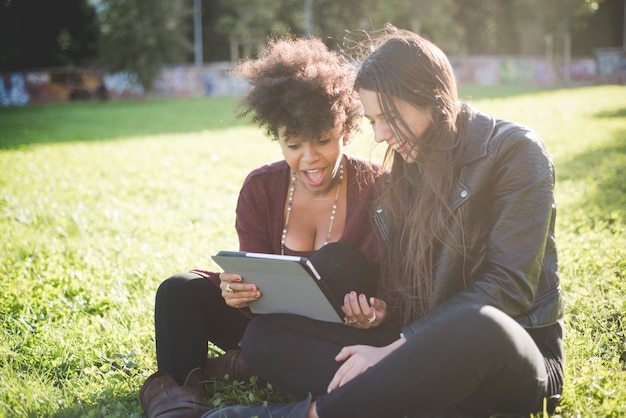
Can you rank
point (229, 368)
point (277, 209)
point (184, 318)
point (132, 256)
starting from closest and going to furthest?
point (184, 318), point (229, 368), point (277, 209), point (132, 256)

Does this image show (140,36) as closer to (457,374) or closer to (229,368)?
(229,368)

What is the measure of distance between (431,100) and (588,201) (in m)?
4.40

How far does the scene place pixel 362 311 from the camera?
9.01ft

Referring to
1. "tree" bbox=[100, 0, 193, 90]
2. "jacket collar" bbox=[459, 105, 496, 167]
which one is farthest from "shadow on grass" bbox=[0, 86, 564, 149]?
"tree" bbox=[100, 0, 193, 90]

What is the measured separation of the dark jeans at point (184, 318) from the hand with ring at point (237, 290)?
168 mm

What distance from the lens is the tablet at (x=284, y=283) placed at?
100 inches

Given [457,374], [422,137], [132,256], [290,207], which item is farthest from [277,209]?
[132,256]

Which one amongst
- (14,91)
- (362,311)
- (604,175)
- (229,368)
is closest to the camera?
(362,311)

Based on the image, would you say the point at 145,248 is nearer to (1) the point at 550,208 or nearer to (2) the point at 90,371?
(2) the point at 90,371

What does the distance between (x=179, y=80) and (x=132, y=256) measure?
32628mm

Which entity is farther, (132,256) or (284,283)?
(132,256)

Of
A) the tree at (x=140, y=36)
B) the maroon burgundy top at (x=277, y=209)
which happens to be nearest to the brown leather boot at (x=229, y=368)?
the maroon burgundy top at (x=277, y=209)

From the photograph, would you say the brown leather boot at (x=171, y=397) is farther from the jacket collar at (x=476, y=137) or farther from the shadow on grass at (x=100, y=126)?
the shadow on grass at (x=100, y=126)

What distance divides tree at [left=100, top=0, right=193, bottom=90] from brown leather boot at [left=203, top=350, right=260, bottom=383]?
31.7 meters
